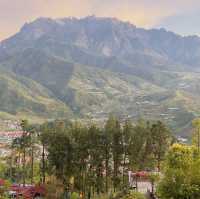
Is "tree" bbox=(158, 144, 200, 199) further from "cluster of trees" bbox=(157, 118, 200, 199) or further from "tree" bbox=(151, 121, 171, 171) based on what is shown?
"tree" bbox=(151, 121, 171, 171)

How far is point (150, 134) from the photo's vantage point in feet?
328

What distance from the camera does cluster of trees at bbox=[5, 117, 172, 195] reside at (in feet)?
293

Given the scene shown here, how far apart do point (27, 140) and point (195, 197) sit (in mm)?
60645

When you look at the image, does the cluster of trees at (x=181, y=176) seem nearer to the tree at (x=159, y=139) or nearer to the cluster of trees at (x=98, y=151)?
the cluster of trees at (x=98, y=151)

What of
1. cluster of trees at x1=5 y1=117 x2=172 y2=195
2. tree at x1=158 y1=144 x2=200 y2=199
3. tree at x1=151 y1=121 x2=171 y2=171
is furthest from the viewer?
tree at x1=151 y1=121 x2=171 y2=171

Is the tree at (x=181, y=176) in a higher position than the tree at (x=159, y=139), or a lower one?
lower

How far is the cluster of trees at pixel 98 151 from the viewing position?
293 feet

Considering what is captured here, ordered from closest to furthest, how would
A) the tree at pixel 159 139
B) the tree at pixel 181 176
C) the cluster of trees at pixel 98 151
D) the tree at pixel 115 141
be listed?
the tree at pixel 181 176 → the cluster of trees at pixel 98 151 → the tree at pixel 115 141 → the tree at pixel 159 139

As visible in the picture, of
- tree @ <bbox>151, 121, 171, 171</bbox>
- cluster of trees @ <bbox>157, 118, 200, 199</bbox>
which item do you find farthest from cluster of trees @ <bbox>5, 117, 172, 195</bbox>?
cluster of trees @ <bbox>157, 118, 200, 199</bbox>

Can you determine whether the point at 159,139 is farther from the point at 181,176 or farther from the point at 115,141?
the point at 181,176

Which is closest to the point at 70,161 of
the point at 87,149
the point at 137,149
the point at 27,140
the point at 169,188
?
the point at 87,149

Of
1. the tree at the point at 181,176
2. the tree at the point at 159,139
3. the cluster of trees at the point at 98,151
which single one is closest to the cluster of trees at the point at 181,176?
the tree at the point at 181,176

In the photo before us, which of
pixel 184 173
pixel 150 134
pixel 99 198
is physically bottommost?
pixel 99 198

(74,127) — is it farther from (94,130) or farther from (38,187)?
(38,187)
